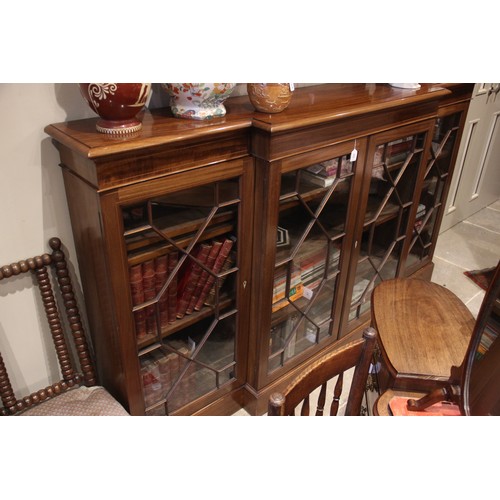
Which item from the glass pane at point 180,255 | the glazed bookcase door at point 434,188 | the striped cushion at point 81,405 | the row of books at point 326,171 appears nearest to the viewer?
the glass pane at point 180,255

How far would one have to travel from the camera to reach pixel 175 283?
54.3 inches

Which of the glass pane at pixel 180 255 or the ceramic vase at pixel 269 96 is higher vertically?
the ceramic vase at pixel 269 96

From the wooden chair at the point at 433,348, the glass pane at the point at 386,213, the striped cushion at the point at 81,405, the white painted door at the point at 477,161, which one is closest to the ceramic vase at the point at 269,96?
the glass pane at the point at 386,213

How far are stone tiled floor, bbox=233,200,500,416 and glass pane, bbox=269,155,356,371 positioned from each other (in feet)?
3.65

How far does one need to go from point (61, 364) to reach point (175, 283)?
43cm

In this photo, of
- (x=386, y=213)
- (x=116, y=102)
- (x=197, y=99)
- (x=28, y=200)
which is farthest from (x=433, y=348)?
(x=28, y=200)

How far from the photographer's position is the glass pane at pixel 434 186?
7.09 feet

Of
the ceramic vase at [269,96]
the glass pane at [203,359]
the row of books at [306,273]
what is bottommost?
the glass pane at [203,359]

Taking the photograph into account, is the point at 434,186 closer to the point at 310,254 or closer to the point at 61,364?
the point at 310,254

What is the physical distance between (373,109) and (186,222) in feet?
2.43

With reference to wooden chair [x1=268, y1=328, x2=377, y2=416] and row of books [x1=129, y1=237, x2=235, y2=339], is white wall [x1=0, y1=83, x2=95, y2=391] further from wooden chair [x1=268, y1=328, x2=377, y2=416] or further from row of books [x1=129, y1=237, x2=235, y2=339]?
wooden chair [x1=268, y1=328, x2=377, y2=416]

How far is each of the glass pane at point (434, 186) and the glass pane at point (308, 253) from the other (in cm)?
68

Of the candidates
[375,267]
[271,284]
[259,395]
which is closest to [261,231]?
[271,284]

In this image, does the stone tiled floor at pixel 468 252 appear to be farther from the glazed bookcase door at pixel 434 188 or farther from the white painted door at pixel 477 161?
the glazed bookcase door at pixel 434 188
